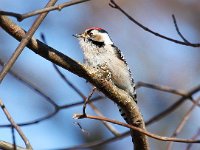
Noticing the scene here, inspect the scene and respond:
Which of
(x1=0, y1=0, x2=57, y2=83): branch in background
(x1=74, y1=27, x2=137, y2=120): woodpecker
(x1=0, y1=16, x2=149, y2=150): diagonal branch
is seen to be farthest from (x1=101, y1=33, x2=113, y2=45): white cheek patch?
(x1=0, y1=0, x2=57, y2=83): branch in background

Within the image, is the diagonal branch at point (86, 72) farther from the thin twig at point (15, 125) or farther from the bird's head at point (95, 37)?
the bird's head at point (95, 37)

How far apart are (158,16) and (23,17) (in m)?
8.30

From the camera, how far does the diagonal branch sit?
268 cm

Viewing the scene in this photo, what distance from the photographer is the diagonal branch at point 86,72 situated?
268 centimetres

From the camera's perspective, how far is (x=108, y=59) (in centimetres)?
422

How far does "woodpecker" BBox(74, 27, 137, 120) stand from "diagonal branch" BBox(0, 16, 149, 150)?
2.28 feet

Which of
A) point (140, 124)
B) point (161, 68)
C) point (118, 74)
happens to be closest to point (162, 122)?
point (161, 68)

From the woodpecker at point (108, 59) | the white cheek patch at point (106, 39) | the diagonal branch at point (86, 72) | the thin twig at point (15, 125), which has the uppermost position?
the white cheek patch at point (106, 39)

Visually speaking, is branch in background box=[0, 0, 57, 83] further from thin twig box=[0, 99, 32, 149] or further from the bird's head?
the bird's head

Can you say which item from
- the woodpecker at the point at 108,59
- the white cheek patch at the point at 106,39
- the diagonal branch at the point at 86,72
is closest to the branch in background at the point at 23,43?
the diagonal branch at the point at 86,72

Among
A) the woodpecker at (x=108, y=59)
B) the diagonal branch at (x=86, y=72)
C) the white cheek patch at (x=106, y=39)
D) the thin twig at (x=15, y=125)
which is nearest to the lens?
the thin twig at (x=15, y=125)

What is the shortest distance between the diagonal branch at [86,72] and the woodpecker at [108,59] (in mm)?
694

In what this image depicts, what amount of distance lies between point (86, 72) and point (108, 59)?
48.1 inches

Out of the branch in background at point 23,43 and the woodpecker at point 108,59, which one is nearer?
the branch in background at point 23,43
